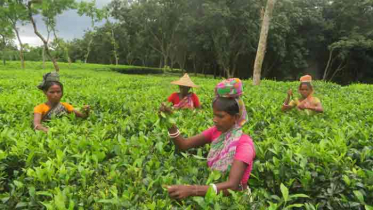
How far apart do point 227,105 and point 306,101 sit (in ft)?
10.5

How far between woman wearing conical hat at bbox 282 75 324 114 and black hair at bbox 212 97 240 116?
2905mm

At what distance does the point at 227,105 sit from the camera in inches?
93.3

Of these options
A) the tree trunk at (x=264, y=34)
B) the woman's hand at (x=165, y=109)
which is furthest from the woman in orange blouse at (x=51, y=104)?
the tree trunk at (x=264, y=34)

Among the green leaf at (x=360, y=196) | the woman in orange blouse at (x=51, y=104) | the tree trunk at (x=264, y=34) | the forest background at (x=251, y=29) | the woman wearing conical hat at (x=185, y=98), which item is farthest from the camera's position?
the forest background at (x=251, y=29)

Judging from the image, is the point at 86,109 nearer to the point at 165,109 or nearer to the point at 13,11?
the point at 165,109

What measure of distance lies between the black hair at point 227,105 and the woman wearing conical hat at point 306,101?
2.91m

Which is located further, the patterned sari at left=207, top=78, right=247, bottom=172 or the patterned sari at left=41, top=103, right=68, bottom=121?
the patterned sari at left=41, top=103, right=68, bottom=121

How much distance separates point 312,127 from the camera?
13.4 ft

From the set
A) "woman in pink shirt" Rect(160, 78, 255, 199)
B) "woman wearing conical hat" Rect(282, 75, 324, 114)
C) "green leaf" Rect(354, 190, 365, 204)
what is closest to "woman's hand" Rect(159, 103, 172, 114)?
"woman in pink shirt" Rect(160, 78, 255, 199)

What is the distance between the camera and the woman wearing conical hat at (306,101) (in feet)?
16.2

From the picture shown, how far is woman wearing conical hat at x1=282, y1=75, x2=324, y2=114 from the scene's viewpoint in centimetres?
495

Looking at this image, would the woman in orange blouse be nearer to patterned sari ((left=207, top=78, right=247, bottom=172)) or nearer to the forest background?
patterned sari ((left=207, top=78, right=247, bottom=172))

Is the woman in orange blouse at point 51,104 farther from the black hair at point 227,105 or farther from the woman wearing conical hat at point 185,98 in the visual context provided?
the black hair at point 227,105

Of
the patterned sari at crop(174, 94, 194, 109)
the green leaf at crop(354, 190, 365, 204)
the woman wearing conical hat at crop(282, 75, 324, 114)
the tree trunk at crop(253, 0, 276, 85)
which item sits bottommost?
the green leaf at crop(354, 190, 365, 204)
